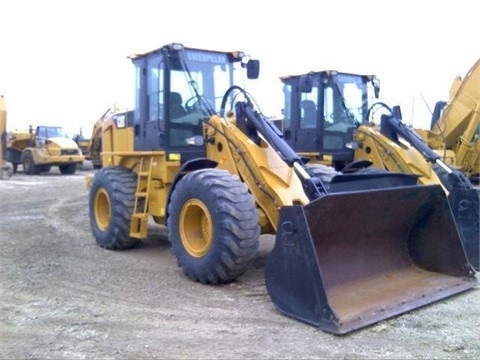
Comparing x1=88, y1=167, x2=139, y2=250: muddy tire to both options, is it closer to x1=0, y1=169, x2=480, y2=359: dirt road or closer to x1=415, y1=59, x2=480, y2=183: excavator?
x1=0, y1=169, x2=480, y2=359: dirt road

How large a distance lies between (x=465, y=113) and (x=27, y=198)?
10.6 metres

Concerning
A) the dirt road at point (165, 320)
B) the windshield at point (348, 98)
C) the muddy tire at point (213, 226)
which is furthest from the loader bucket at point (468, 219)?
the windshield at point (348, 98)

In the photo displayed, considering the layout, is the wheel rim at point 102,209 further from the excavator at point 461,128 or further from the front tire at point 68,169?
the front tire at point 68,169

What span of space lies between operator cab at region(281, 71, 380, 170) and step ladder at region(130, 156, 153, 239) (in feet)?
11.2

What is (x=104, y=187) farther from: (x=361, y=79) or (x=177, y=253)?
(x=361, y=79)

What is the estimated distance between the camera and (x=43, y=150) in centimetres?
2359

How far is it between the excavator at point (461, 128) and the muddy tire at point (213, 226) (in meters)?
9.41

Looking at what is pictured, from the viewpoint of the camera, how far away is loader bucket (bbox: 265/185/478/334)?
15.9ft

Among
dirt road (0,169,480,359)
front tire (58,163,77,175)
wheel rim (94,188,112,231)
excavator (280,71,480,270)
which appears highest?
excavator (280,71,480,270)

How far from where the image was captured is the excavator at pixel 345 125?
31.1 feet

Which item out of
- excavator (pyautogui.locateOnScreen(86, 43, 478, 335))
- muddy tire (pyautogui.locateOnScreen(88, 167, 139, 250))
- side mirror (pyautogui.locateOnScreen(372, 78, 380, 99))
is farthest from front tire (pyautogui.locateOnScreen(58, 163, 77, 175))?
excavator (pyautogui.locateOnScreen(86, 43, 478, 335))

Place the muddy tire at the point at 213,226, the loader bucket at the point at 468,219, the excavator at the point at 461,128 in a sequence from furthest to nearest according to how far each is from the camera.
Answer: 1. the excavator at the point at 461,128
2. the loader bucket at the point at 468,219
3. the muddy tire at the point at 213,226

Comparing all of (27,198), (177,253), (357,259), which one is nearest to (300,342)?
(357,259)

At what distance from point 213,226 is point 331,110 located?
514 centimetres
